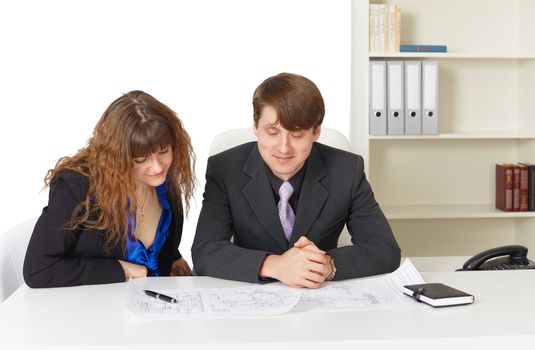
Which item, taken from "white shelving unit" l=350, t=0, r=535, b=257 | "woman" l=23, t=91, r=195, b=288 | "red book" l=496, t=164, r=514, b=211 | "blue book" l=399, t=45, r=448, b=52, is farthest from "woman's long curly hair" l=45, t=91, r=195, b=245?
"red book" l=496, t=164, r=514, b=211

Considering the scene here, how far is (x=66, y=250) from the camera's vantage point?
1.89m

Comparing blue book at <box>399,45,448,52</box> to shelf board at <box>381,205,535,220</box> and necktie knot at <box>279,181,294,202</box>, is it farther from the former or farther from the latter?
necktie knot at <box>279,181,294,202</box>

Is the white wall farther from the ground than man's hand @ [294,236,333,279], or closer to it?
farther from the ground

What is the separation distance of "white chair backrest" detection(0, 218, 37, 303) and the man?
1.67ft

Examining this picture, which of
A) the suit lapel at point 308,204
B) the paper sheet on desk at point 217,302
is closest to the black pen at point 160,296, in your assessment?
the paper sheet on desk at point 217,302

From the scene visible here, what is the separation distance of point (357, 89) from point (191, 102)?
0.90 metres

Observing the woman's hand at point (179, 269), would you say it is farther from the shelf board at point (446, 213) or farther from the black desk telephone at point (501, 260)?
the shelf board at point (446, 213)

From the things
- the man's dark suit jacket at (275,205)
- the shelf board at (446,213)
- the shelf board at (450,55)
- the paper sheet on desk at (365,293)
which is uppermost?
the shelf board at (450,55)

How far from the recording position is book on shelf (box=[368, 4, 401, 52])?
350cm

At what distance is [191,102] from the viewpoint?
3.87 metres

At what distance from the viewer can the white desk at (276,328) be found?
54.8 inches

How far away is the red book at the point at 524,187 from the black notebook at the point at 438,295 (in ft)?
7.22

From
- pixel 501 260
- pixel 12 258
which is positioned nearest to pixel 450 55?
pixel 501 260

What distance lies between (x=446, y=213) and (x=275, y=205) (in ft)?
5.83
